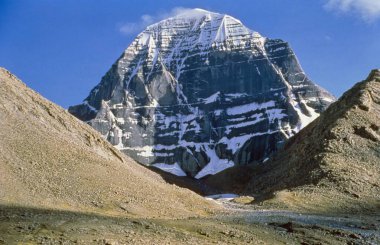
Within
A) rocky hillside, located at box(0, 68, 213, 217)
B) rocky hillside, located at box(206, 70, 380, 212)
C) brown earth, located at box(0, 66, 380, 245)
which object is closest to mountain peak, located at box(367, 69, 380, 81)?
rocky hillside, located at box(206, 70, 380, 212)

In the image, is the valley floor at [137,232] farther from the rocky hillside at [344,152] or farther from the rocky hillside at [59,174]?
the rocky hillside at [344,152]

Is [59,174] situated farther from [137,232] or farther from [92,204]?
[137,232]

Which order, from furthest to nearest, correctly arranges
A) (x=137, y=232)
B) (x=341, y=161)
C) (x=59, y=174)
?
(x=341, y=161) → (x=59, y=174) → (x=137, y=232)

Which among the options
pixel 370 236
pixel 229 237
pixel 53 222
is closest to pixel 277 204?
pixel 370 236

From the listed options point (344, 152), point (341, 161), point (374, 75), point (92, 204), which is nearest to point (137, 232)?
point (92, 204)

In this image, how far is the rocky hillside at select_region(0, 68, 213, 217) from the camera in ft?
141

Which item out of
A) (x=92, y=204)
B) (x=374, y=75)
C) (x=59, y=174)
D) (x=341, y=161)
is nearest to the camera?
(x=92, y=204)

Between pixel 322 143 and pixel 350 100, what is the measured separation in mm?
19841

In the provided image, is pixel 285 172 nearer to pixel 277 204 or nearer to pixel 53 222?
pixel 277 204

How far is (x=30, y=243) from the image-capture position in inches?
939

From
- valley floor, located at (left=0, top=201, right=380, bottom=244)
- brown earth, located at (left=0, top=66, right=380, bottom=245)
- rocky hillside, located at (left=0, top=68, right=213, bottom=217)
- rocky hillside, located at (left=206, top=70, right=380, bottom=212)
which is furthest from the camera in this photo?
rocky hillside, located at (left=206, top=70, right=380, bottom=212)

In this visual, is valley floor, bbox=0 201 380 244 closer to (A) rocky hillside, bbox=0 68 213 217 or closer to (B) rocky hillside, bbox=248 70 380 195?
(A) rocky hillside, bbox=0 68 213 217

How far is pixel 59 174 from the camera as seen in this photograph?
47.2 m

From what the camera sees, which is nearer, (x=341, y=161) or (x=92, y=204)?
(x=92, y=204)
